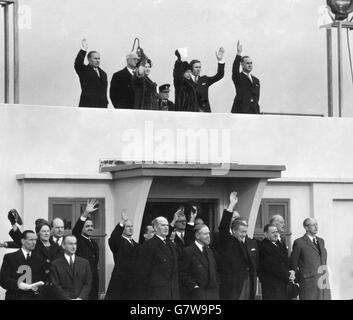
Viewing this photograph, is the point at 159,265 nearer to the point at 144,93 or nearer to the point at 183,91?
the point at 144,93

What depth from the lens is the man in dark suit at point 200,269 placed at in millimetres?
18172

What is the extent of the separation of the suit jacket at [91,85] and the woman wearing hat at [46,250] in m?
2.58

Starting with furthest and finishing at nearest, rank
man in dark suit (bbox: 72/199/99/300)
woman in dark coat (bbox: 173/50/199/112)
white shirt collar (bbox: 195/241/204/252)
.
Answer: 1. woman in dark coat (bbox: 173/50/199/112)
2. man in dark suit (bbox: 72/199/99/300)
3. white shirt collar (bbox: 195/241/204/252)

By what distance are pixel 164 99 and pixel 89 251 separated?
311cm

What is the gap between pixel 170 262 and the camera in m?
18.1

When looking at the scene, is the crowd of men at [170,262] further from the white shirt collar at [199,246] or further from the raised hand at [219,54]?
the raised hand at [219,54]

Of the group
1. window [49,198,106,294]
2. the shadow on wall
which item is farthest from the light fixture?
window [49,198,106,294]

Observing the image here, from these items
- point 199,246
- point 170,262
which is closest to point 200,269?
point 199,246

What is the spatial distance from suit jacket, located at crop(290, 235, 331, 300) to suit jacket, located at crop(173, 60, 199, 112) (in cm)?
249

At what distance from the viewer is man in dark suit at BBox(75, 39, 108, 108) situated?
65.3 feet

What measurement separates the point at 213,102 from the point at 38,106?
310 centimetres

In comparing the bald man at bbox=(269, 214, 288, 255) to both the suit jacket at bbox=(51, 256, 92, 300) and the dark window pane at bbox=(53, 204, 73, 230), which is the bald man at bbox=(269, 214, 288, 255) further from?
the suit jacket at bbox=(51, 256, 92, 300)

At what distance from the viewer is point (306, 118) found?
2136 centimetres
